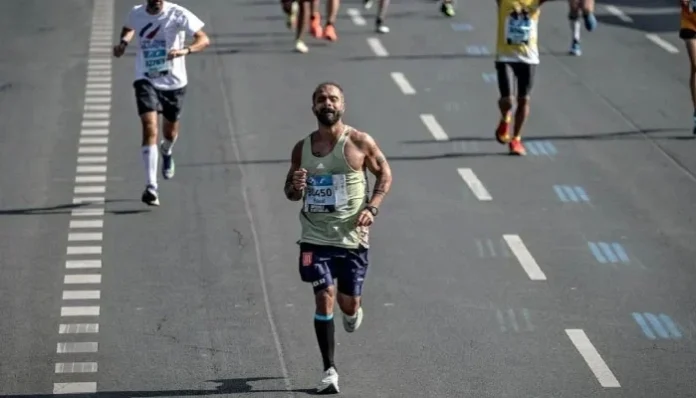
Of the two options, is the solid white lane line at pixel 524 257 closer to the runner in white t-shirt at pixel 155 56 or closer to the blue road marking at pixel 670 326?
the blue road marking at pixel 670 326

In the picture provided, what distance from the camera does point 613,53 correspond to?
78.3ft

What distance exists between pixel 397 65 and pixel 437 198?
260 inches

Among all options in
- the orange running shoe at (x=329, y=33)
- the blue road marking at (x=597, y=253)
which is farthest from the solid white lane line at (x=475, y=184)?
the orange running shoe at (x=329, y=33)

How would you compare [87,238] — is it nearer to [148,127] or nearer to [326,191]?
[148,127]

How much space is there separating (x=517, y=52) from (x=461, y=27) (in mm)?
7773

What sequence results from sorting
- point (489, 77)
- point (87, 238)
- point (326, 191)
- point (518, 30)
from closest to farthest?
point (326, 191), point (87, 238), point (518, 30), point (489, 77)

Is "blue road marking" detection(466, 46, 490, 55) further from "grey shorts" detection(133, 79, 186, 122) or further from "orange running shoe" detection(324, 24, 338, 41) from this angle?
"grey shorts" detection(133, 79, 186, 122)

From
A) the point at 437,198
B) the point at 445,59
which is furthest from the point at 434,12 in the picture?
the point at 437,198

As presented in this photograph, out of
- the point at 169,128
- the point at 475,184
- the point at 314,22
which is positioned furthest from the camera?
the point at 314,22

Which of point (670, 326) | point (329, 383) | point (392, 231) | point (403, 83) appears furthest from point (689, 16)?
point (329, 383)

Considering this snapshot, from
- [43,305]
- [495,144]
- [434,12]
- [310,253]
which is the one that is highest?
[310,253]

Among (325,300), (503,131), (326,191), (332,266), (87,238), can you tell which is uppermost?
(326,191)

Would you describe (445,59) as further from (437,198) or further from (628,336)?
(628,336)

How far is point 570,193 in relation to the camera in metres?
16.7
